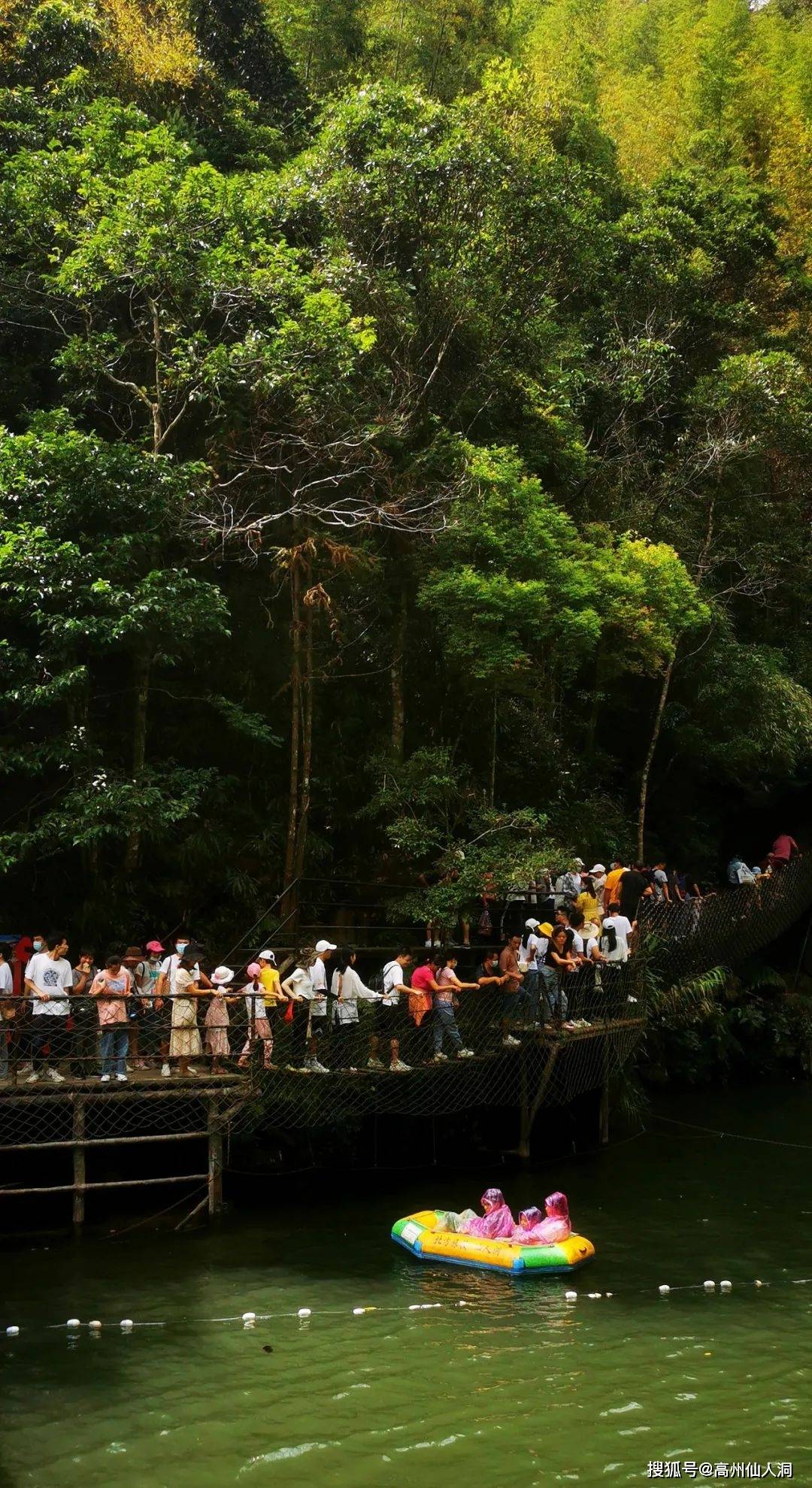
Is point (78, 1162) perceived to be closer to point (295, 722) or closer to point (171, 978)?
point (171, 978)

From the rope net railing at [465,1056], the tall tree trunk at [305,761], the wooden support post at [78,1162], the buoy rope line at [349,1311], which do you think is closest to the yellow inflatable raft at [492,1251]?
the buoy rope line at [349,1311]

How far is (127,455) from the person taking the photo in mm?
13156

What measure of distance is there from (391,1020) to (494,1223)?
7.00 ft

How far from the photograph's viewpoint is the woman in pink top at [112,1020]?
11.0 metres

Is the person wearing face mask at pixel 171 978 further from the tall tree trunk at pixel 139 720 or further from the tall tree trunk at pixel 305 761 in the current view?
the tall tree trunk at pixel 305 761

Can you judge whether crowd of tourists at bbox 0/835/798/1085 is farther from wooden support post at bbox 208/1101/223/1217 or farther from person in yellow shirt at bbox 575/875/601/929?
wooden support post at bbox 208/1101/223/1217

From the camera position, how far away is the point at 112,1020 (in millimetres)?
11086

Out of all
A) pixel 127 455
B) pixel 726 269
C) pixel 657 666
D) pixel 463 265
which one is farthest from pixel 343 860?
pixel 726 269

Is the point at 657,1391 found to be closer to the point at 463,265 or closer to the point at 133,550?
the point at 133,550

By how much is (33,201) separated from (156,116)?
13.5ft

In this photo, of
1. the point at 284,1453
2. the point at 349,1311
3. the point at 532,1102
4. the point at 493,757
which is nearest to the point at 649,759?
the point at 493,757

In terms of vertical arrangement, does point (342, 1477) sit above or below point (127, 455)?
below

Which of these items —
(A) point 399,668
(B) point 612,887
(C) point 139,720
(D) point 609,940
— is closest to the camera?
(D) point 609,940

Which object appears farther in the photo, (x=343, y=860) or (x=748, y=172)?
(x=748, y=172)
